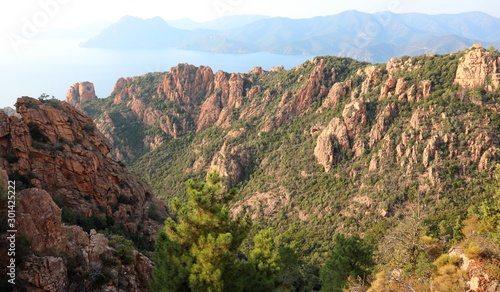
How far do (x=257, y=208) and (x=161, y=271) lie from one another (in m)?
47.5

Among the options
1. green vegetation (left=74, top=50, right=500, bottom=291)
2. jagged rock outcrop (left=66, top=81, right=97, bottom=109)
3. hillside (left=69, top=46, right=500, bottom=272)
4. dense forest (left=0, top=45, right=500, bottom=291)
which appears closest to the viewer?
dense forest (left=0, top=45, right=500, bottom=291)

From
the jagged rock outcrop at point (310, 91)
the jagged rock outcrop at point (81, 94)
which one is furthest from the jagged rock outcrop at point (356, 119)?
the jagged rock outcrop at point (81, 94)

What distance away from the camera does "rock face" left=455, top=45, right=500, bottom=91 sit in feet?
174

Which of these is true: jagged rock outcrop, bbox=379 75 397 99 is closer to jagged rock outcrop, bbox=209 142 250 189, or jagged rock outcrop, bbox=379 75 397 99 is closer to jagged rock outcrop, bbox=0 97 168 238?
jagged rock outcrop, bbox=209 142 250 189

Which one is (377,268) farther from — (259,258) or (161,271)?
(161,271)

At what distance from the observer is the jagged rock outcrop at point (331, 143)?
202 ft

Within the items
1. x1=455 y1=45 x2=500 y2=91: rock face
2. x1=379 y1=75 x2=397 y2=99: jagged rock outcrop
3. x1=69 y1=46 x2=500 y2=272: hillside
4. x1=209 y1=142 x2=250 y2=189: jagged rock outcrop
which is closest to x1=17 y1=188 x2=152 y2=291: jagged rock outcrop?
x1=69 y1=46 x2=500 y2=272: hillside

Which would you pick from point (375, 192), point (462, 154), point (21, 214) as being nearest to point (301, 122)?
point (375, 192)

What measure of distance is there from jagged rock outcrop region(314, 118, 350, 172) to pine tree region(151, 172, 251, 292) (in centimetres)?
4908

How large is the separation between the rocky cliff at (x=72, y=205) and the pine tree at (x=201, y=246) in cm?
366

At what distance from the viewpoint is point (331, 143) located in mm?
61531

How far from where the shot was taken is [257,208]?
60594 mm

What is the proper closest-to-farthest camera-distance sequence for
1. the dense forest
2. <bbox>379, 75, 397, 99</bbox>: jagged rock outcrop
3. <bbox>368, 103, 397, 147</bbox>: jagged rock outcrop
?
the dense forest
<bbox>368, 103, 397, 147</bbox>: jagged rock outcrop
<bbox>379, 75, 397, 99</bbox>: jagged rock outcrop

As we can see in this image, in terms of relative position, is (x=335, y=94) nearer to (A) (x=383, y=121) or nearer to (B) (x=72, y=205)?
(A) (x=383, y=121)
